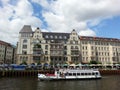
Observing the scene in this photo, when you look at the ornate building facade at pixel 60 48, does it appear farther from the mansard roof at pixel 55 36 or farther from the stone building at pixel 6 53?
the stone building at pixel 6 53

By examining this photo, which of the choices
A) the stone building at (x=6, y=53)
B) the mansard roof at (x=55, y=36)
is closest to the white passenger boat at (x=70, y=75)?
the mansard roof at (x=55, y=36)

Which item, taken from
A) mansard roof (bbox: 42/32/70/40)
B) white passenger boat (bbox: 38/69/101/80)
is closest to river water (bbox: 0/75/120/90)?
white passenger boat (bbox: 38/69/101/80)

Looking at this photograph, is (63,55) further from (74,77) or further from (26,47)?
(74,77)

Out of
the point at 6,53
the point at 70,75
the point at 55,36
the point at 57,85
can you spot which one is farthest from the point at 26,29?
the point at 57,85

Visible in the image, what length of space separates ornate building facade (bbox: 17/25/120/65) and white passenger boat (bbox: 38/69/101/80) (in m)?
41.6

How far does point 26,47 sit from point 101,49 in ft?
170

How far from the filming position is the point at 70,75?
220ft

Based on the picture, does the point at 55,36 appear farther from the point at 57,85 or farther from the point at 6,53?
the point at 57,85

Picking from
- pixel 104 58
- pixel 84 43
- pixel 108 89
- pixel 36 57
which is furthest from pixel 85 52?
pixel 108 89

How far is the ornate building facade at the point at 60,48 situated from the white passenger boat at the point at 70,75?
41.6m

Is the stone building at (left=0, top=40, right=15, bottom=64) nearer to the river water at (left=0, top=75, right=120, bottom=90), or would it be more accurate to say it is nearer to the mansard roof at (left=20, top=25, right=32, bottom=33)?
the mansard roof at (left=20, top=25, right=32, bottom=33)

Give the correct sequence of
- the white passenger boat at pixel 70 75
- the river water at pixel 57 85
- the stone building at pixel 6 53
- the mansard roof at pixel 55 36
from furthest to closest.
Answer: the stone building at pixel 6 53 < the mansard roof at pixel 55 36 < the white passenger boat at pixel 70 75 < the river water at pixel 57 85

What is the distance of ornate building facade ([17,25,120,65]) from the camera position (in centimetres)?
10894

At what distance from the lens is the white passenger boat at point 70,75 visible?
63600 mm
